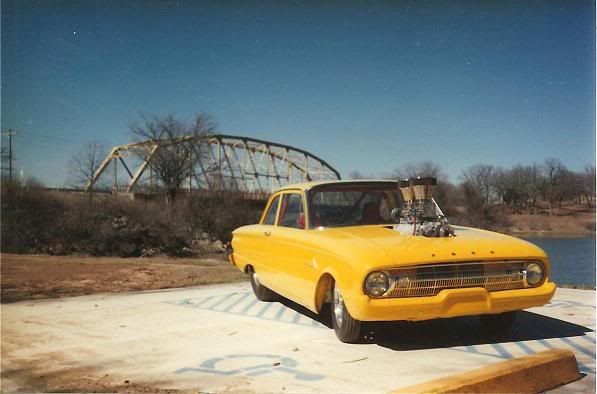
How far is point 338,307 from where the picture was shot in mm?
4492

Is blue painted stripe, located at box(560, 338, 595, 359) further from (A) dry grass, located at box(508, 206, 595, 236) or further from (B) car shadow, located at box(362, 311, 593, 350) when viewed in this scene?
(A) dry grass, located at box(508, 206, 595, 236)

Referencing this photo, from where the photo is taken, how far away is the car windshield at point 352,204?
545cm

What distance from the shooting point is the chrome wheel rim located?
4.43 meters

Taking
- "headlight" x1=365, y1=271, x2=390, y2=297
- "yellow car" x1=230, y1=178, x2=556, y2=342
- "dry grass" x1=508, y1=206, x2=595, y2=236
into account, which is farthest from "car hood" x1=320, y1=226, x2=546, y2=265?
"dry grass" x1=508, y1=206, x2=595, y2=236

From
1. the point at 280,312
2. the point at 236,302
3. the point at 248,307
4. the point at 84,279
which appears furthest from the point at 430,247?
the point at 84,279

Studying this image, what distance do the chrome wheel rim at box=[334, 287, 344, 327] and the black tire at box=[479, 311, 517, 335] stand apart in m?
1.40

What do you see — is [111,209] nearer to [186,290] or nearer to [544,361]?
[186,290]

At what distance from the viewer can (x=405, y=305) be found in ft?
12.7

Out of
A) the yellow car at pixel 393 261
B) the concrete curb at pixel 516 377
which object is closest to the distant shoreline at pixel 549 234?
the yellow car at pixel 393 261

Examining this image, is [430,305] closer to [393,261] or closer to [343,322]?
[393,261]

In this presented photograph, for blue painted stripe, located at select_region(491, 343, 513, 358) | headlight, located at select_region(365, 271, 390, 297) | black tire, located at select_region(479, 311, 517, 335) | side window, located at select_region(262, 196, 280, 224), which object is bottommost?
blue painted stripe, located at select_region(491, 343, 513, 358)

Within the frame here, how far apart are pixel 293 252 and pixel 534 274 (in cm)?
223

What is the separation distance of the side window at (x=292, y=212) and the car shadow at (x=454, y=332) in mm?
1075

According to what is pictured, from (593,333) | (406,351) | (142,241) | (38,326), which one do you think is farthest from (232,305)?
(142,241)
